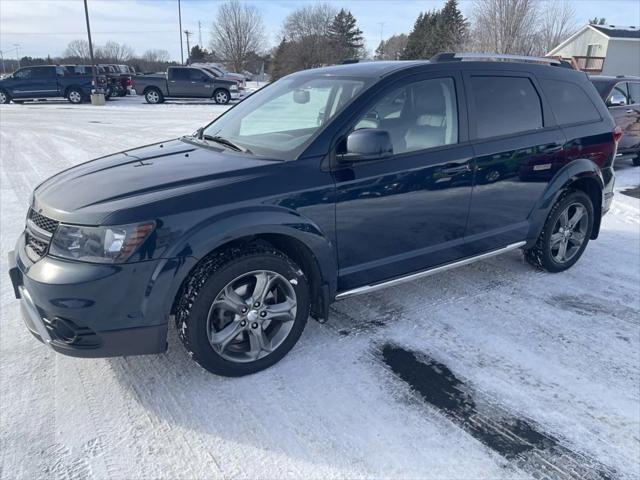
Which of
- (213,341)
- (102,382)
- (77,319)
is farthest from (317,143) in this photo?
(102,382)

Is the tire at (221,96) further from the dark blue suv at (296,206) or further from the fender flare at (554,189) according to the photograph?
the fender flare at (554,189)

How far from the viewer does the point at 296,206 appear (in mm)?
2857

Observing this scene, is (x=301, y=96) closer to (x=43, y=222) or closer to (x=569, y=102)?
(x=43, y=222)

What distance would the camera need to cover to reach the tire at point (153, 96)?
23.4 metres

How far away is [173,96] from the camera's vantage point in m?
23.5

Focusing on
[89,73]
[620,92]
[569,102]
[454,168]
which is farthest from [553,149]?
[89,73]

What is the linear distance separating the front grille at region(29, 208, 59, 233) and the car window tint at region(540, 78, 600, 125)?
3.93 m

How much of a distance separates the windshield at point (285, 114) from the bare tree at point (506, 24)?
28.9 meters

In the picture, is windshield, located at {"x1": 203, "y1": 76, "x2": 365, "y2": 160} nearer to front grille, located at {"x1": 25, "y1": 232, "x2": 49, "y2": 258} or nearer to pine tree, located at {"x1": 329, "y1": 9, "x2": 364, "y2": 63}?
front grille, located at {"x1": 25, "y1": 232, "x2": 49, "y2": 258}

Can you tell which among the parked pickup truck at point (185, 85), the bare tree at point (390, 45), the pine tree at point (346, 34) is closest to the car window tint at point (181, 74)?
the parked pickup truck at point (185, 85)

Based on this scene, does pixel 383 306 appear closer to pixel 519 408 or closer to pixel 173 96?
pixel 519 408

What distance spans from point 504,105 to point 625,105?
739 cm

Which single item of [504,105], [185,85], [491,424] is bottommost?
[491,424]

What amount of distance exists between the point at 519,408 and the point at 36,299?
2.66 metres
